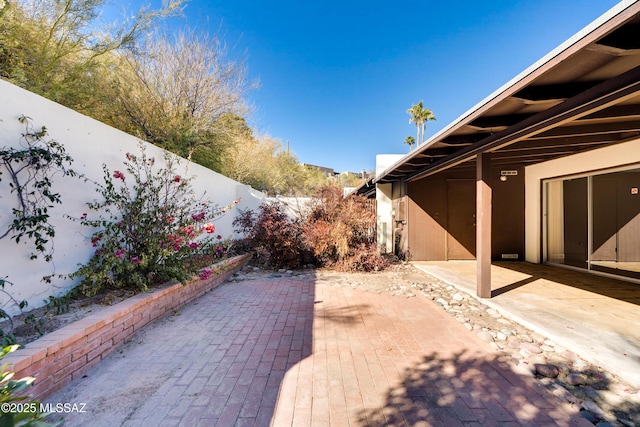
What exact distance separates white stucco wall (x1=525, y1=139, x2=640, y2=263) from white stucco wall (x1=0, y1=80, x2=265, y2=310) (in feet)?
27.6

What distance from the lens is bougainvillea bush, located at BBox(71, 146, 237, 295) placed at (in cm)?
328

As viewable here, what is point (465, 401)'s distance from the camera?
2047mm

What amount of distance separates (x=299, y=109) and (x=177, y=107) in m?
7.89

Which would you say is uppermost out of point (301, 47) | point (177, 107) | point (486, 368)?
point (301, 47)

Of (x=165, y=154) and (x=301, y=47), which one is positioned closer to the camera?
(x=165, y=154)

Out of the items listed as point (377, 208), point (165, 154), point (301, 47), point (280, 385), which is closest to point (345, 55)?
point (301, 47)

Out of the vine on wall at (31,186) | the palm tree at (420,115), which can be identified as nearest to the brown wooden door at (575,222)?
the vine on wall at (31,186)

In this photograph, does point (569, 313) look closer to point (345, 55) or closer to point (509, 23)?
point (509, 23)

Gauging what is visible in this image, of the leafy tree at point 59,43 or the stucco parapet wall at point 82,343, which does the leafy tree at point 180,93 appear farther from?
the stucco parapet wall at point 82,343

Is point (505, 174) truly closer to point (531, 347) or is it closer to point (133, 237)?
point (531, 347)

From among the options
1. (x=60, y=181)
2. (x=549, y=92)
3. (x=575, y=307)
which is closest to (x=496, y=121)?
(x=549, y=92)

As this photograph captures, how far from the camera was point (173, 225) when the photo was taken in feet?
13.2

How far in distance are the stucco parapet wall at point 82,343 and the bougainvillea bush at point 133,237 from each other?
0.34 m

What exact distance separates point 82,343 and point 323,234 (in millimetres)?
4622
